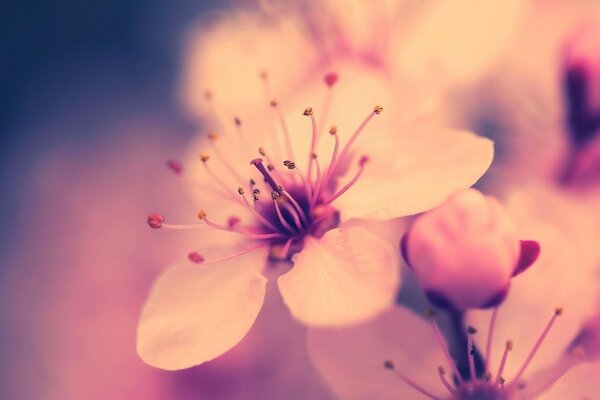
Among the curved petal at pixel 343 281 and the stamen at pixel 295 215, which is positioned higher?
the stamen at pixel 295 215

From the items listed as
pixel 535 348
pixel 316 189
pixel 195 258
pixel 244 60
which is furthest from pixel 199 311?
pixel 244 60

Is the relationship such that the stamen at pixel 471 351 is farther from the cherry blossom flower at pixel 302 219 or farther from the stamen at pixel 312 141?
the stamen at pixel 312 141

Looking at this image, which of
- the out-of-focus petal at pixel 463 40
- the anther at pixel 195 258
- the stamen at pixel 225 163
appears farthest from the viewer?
the out-of-focus petal at pixel 463 40

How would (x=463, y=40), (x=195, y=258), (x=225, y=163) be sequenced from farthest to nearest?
(x=463, y=40), (x=225, y=163), (x=195, y=258)

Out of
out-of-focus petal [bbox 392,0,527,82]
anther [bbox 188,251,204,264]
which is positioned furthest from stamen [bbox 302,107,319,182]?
out-of-focus petal [bbox 392,0,527,82]

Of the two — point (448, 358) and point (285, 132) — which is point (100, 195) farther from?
point (448, 358)

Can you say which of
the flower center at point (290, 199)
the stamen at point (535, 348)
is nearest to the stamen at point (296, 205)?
the flower center at point (290, 199)
